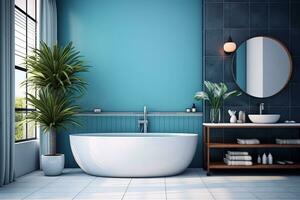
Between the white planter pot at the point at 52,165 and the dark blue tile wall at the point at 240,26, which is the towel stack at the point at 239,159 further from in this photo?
the white planter pot at the point at 52,165

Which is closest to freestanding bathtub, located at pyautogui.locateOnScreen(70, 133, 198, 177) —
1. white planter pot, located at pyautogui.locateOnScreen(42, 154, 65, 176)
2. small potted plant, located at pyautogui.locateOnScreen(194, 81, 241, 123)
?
white planter pot, located at pyautogui.locateOnScreen(42, 154, 65, 176)

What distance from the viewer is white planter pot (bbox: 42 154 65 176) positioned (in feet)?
17.0

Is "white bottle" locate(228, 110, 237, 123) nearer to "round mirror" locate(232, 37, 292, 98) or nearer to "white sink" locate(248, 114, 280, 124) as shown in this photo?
"white sink" locate(248, 114, 280, 124)

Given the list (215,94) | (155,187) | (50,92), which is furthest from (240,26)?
(50,92)

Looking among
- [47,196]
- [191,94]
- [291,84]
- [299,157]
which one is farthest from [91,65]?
[299,157]

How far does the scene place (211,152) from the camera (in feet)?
18.9

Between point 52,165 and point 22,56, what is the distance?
5.12 feet

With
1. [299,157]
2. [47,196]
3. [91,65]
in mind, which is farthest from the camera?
[91,65]

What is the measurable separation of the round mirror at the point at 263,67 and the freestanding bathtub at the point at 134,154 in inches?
54.3

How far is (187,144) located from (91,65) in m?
2.06

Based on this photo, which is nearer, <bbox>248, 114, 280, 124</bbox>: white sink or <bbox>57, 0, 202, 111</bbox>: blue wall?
<bbox>248, 114, 280, 124</bbox>: white sink

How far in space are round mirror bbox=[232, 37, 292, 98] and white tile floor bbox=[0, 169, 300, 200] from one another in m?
1.36

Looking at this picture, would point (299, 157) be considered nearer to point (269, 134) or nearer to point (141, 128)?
point (269, 134)

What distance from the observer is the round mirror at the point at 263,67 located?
18.8 feet
